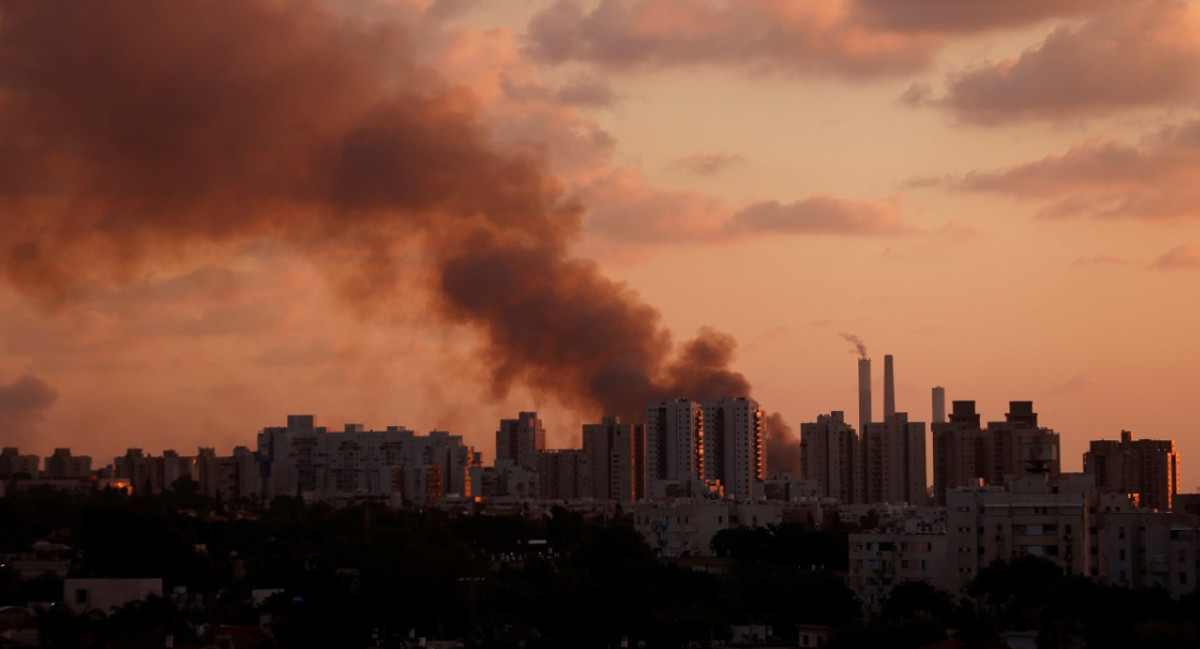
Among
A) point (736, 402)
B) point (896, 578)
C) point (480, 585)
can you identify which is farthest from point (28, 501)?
point (736, 402)

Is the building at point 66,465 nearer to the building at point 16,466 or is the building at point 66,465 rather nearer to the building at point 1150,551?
the building at point 16,466

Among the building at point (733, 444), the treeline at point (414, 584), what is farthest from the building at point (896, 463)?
the treeline at point (414, 584)

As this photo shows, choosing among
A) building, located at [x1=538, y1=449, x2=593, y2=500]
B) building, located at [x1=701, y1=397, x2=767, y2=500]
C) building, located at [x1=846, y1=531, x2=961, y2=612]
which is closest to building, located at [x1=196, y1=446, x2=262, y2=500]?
building, located at [x1=538, y1=449, x2=593, y2=500]

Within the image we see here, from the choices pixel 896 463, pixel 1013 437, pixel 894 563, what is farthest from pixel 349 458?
pixel 894 563

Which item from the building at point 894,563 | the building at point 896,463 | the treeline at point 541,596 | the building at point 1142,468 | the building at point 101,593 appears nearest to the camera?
the treeline at point 541,596

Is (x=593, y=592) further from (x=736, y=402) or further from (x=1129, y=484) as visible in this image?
(x=736, y=402)

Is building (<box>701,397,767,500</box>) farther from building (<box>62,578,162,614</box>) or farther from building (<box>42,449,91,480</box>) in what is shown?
building (<box>62,578,162,614</box>)
